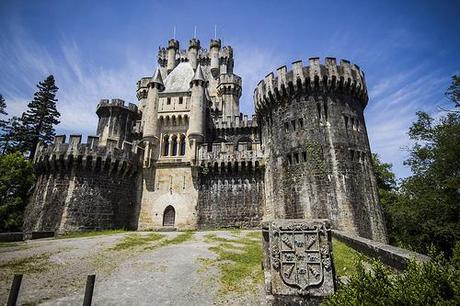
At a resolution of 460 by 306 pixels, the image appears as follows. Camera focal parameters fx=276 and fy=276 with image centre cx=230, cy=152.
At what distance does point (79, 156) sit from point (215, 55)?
31.1 meters

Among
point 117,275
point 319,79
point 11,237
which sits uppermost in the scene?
point 319,79

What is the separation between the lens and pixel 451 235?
2192 cm

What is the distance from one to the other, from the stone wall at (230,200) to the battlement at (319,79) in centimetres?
849

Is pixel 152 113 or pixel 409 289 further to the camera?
pixel 152 113

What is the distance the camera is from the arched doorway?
2703 centimetres

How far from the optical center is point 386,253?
10758mm

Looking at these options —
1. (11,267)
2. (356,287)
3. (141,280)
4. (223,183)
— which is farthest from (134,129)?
(356,287)

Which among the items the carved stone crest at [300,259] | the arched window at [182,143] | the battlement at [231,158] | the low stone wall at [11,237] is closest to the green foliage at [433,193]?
the battlement at [231,158]

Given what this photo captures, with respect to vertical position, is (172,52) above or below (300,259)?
Answer: above

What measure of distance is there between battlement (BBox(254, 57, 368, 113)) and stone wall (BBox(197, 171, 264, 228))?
849 cm

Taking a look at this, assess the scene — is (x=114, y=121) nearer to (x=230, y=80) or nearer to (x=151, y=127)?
(x=151, y=127)

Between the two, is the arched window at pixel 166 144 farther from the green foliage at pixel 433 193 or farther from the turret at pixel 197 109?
the green foliage at pixel 433 193

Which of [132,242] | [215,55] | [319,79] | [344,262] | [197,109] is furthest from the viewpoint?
[215,55]

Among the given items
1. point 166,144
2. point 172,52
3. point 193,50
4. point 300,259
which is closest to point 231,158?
point 166,144
